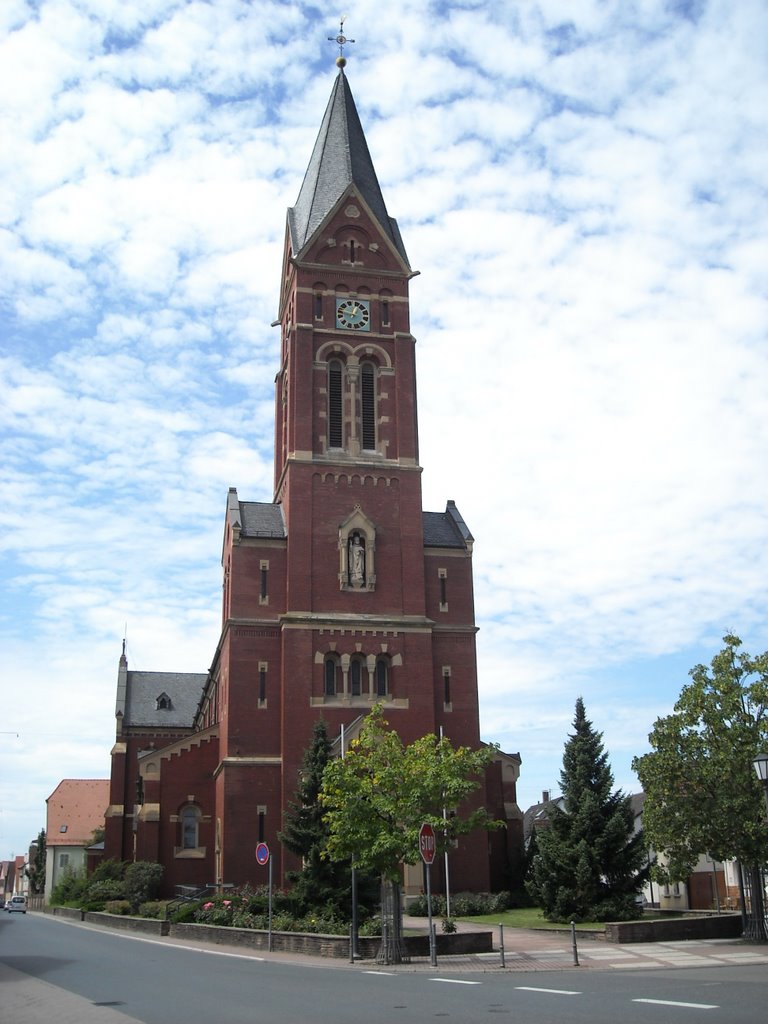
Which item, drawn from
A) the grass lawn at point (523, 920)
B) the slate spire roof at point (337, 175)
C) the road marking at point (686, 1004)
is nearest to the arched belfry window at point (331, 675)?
the grass lawn at point (523, 920)

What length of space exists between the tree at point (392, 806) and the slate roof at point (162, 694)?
166ft

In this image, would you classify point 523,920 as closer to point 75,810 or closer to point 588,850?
point 588,850

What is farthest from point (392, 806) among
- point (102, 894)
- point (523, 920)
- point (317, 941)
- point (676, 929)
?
point (102, 894)

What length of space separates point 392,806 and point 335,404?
29002 millimetres

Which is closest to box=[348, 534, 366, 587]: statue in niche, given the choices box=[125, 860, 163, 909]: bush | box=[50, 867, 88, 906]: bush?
box=[125, 860, 163, 909]: bush

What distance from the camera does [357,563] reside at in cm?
4919

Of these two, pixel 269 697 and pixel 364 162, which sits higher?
pixel 364 162

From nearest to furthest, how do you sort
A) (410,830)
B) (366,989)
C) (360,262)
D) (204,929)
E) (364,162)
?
1. (366,989)
2. (410,830)
3. (204,929)
4. (360,262)
5. (364,162)

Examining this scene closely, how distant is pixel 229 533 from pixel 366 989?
35.2m

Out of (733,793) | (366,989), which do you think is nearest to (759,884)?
(733,793)

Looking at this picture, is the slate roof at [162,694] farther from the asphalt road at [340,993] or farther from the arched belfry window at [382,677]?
the asphalt road at [340,993]

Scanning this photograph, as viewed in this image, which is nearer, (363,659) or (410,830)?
(410,830)

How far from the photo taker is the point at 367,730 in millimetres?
29562

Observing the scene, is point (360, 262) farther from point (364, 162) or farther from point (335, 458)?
point (335, 458)
